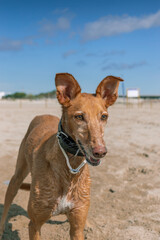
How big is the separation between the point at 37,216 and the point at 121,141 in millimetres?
7299

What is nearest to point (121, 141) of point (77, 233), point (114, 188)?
point (114, 188)

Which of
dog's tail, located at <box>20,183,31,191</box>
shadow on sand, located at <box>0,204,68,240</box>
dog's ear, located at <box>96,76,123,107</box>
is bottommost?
shadow on sand, located at <box>0,204,68,240</box>

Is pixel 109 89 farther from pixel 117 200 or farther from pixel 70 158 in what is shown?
pixel 117 200

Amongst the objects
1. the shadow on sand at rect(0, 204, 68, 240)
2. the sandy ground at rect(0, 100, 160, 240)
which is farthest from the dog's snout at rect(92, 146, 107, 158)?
the shadow on sand at rect(0, 204, 68, 240)

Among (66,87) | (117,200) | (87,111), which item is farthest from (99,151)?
(117,200)

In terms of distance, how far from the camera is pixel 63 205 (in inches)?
113

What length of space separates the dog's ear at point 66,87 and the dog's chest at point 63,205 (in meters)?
0.96

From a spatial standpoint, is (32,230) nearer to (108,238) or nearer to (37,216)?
(37,216)

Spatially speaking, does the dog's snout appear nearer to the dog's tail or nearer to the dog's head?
the dog's head

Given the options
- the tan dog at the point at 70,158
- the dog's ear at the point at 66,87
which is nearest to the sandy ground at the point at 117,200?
the tan dog at the point at 70,158

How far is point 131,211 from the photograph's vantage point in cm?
471

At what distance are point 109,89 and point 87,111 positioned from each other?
54 cm

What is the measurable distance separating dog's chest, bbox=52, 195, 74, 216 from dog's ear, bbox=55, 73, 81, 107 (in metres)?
0.96

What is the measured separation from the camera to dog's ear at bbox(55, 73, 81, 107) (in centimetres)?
271
